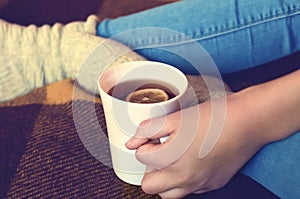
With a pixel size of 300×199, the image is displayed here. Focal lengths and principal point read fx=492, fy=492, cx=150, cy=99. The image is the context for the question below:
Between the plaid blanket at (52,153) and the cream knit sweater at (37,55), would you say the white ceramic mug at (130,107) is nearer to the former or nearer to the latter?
the plaid blanket at (52,153)

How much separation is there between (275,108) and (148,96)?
0.16 metres

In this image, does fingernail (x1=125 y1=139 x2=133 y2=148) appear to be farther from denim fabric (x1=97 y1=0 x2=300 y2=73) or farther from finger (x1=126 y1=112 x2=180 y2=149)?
denim fabric (x1=97 y1=0 x2=300 y2=73)

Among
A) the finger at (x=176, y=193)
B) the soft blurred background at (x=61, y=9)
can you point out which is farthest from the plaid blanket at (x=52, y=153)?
the soft blurred background at (x=61, y=9)

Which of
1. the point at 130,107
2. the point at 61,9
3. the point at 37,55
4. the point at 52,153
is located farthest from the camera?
the point at 61,9

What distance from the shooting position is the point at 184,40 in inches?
30.4

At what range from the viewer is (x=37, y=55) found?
0.82 metres

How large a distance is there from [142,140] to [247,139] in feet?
0.44

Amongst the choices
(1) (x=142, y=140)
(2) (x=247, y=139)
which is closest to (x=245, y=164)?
(2) (x=247, y=139)

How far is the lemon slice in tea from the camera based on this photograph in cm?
57

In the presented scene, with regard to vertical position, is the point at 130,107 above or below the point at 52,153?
above

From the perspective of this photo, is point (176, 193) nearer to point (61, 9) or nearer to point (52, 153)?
point (52, 153)

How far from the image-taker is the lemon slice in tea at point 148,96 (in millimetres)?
572

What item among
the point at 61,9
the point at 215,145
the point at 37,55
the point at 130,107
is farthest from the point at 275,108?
the point at 61,9

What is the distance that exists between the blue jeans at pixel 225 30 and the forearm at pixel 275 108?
0.50 feet
